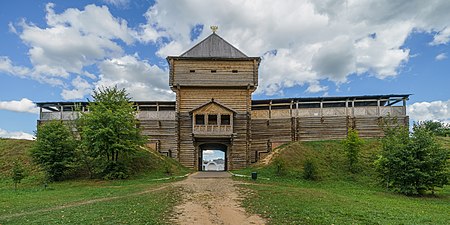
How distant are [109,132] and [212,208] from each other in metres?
13.7

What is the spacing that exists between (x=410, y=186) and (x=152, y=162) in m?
19.7

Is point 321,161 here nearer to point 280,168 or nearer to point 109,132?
point 280,168

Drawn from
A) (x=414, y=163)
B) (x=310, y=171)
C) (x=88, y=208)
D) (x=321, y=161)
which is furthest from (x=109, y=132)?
(x=414, y=163)

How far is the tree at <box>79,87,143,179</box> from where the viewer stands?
22984 millimetres

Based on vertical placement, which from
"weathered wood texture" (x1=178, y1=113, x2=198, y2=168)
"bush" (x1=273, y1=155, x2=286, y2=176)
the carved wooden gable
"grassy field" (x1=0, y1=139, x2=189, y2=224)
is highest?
the carved wooden gable

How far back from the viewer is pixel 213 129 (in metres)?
29.9

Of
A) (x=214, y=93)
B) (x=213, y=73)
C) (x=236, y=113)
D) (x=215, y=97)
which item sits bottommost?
(x=236, y=113)

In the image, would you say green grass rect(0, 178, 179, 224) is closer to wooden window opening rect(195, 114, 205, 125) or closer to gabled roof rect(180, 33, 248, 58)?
wooden window opening rect(195, 114, 205, 125)

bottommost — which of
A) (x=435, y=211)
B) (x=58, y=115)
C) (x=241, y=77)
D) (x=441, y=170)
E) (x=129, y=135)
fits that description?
(x=435, y=211)

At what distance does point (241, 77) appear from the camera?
32156mm

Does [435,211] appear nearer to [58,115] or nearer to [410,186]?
[410,186]

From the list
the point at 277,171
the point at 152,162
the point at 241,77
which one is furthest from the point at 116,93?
the point at 277,171

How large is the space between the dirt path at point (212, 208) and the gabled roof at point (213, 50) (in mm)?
18593

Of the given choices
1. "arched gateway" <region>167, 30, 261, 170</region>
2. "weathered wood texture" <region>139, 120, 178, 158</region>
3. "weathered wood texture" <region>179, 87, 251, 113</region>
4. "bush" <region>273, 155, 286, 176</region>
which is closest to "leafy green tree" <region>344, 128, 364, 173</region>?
"bush" <region>273, 155, 286, 176</region>
